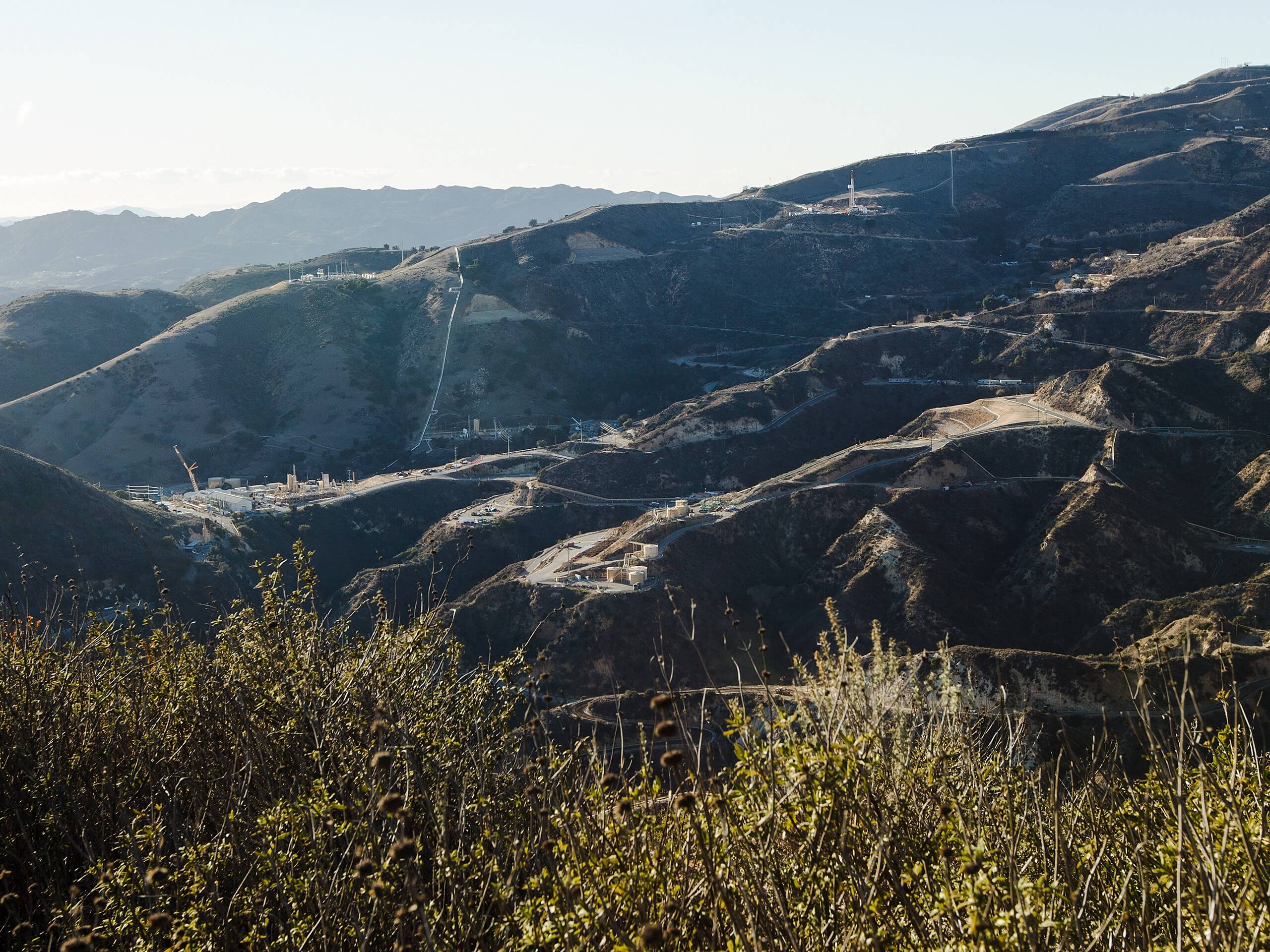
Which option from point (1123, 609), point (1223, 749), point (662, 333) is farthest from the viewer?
point (662, 333)

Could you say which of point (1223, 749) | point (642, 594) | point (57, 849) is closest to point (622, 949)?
point (57, 849)

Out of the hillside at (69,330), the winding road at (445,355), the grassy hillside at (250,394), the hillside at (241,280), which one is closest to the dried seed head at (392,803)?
the grassy hillside at (250,394)

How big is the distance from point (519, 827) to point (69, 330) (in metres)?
159

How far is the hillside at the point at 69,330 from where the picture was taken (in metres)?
142

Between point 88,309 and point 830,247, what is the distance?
109 meters

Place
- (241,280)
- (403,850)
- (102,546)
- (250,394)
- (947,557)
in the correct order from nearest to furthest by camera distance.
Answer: (403,850) → (947,557) → (102,546) → (250,394) → (241,280)

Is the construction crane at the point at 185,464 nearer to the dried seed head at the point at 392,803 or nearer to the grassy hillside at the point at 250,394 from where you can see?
the grassy hillside at the point at 250,394

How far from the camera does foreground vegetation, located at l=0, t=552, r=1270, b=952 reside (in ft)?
34.6

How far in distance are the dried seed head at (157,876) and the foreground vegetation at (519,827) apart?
9cm

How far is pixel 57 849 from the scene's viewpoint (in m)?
16.7

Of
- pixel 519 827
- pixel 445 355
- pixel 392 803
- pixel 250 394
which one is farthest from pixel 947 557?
pixel 250 394

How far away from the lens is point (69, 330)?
15350 cm

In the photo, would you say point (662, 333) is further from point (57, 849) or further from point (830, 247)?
point (57, 849)

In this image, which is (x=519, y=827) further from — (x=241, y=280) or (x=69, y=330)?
(x=241, y=280)
